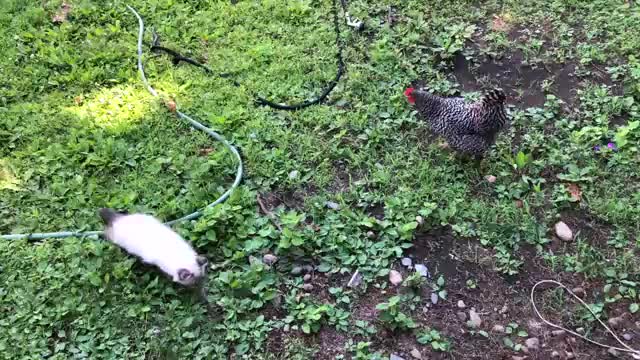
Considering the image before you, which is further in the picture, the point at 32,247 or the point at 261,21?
the point at 261,21

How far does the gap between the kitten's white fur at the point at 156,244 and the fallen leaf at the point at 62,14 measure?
2.63 m

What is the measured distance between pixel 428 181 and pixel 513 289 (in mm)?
854

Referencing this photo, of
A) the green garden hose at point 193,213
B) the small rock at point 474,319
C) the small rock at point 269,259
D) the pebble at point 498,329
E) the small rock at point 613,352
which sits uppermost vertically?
the green garden hose at point 193,213

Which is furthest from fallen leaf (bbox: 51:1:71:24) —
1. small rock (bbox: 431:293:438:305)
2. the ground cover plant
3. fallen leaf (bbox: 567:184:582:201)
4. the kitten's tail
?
fallen leaf (bbox: 567:184:582:201)

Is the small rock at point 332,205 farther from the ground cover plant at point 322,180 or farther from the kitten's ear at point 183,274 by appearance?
the kitten's ear at point 183,274

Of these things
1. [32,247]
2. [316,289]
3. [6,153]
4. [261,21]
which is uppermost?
[261,21]

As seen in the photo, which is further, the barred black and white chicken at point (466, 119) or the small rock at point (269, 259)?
the barred black and white chicken at point (466, 119)

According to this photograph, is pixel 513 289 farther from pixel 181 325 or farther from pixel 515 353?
pixel 181 325

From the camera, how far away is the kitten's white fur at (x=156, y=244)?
2889 millimetres

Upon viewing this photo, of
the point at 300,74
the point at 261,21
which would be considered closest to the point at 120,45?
the point at 261,21

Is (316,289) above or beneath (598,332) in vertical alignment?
above

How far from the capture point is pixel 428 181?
3586 millimetres

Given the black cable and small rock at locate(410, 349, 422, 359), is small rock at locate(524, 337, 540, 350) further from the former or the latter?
the black cable

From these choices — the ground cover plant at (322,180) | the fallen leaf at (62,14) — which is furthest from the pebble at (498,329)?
the fallen leaf at (62,14)
